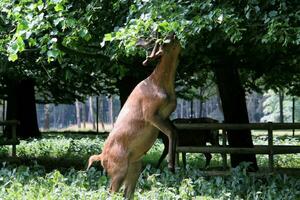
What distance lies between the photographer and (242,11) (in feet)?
24.7

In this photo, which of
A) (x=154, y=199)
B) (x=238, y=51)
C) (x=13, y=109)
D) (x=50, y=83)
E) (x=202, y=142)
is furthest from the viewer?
(x=13, y=109)

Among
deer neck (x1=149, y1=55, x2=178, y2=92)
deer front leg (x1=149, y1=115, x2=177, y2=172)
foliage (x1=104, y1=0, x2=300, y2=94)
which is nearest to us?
deer front leg (x1=149, y1=115, x2=177, y2=172)

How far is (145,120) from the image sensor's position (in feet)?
20.6

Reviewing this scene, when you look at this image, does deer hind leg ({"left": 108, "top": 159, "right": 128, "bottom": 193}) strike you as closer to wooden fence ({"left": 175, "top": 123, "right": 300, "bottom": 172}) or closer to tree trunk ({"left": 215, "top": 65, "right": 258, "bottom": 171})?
wooden fence ({"left": 175, "top": 123, "right": 300, "bottom": 172})

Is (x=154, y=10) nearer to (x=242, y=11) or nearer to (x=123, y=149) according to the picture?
(x=242, y=11)

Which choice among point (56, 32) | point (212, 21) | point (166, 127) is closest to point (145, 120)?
point (166, 127)

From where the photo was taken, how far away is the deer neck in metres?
6.31

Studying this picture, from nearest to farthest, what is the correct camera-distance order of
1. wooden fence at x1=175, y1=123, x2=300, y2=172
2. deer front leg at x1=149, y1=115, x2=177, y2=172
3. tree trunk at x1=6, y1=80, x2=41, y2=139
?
deer front leg at x1=149, y1=115, x2=177, y2=172
wooden fence at x1=175, y1=123, x2=300, y2=172
tree trunk at x1=6, y1=80, x2=41, y2=139

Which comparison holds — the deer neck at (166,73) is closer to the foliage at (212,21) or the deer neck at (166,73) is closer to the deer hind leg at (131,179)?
the foliage at (212,21)

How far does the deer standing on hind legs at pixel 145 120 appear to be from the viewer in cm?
622

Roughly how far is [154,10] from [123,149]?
5.78 feet

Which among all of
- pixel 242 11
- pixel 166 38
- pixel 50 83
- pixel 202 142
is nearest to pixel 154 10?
pixel 166 38

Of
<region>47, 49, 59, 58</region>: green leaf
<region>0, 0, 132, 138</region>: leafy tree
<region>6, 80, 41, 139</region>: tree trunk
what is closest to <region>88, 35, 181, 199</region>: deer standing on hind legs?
<region>47, 49, 59, 58</region>: green leaf

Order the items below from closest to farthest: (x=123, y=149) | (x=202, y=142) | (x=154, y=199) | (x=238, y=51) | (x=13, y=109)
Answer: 1. (x=123, y=149)
2. (x=154, y=199)
3. (x=238, y=51)
4. (x=202, y=142)
5. (x=13, y=109)
